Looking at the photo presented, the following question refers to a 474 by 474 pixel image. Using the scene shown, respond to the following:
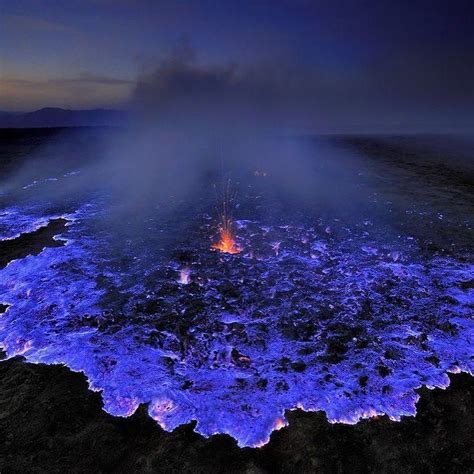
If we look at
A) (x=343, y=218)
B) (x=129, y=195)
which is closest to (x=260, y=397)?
(x=343, y=218)

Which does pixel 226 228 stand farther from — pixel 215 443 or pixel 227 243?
pixel 215 443

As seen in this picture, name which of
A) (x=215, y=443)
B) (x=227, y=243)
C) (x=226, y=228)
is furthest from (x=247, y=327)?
(x=226, y=228)

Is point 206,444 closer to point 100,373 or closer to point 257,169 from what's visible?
point 100,373

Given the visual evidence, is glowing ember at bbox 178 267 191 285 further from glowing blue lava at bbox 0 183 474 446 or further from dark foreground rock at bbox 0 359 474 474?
dark foreground rock at bbox 0 359 474 474

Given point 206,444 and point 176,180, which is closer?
point 206,444

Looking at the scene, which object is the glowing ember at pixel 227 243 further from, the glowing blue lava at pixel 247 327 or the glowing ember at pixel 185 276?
the glowing ember at pixel 185 276

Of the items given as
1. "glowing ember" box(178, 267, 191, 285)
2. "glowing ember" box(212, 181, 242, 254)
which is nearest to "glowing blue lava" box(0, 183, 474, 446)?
"glowing ember" box(178, 267, 191, 285)

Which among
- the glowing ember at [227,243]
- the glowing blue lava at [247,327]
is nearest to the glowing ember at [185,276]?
the glowing blue lava at [247,327]
